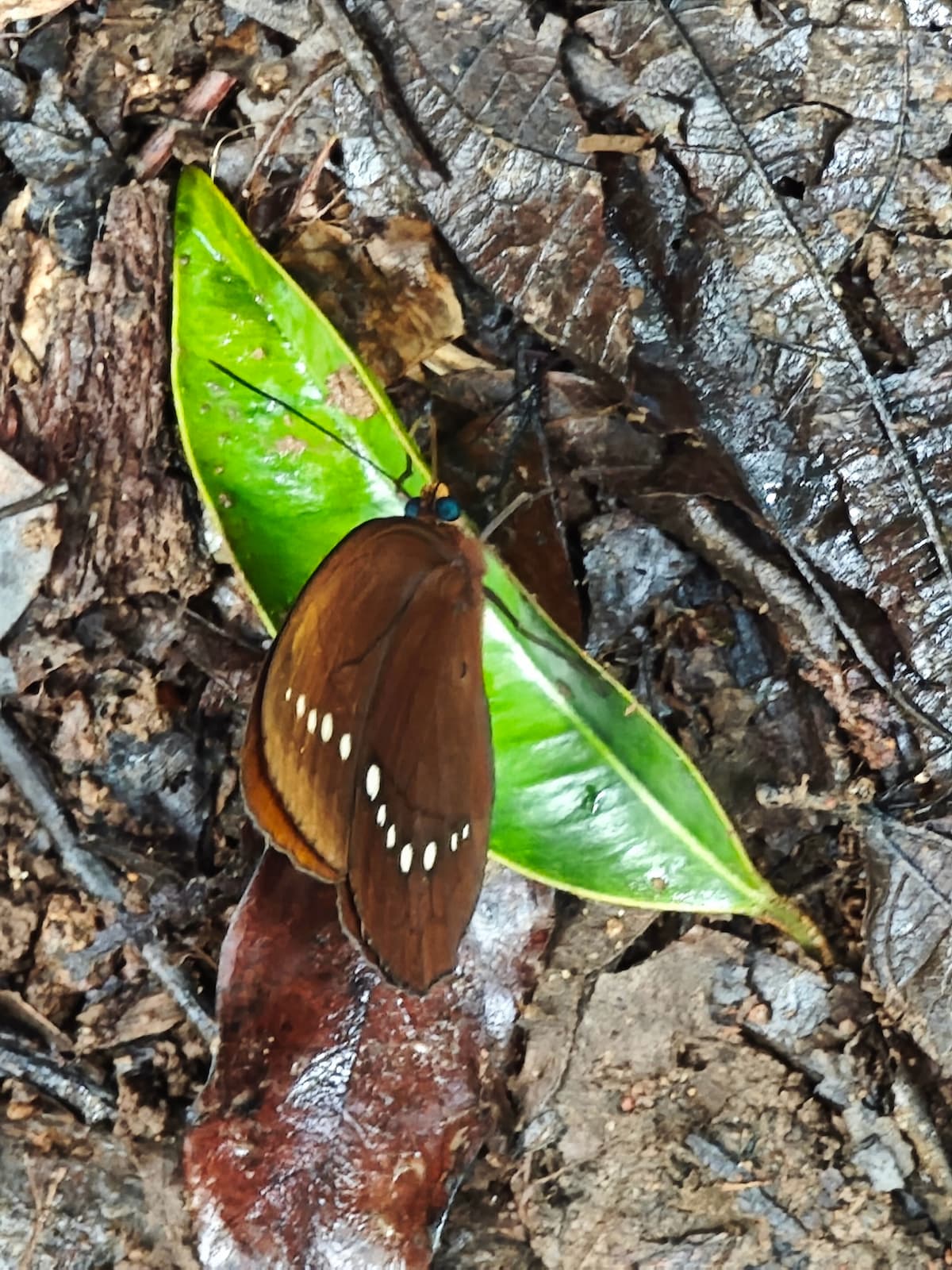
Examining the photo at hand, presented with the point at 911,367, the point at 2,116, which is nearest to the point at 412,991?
the point at 911,367

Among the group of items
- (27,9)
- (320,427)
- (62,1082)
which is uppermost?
(27,9)

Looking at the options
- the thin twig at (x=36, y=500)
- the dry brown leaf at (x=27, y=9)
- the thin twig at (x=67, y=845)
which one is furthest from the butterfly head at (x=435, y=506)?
the dry brown leaf at (x=27, y=9)

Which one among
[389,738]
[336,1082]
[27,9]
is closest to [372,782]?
[389,738]

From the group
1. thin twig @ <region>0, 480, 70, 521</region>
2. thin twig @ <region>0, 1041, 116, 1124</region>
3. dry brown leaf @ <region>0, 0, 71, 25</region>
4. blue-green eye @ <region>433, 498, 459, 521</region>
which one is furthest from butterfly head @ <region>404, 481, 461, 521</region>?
thin twig @ <region>0, 1041, 116, 1124</region>

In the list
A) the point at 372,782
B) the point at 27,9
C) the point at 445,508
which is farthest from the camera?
the point at 27,9

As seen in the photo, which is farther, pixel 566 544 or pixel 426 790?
pixel 566 544

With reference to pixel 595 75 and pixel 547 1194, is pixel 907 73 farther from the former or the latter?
pixel 547 1194

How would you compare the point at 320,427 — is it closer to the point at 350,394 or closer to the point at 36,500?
the point at 350,394
